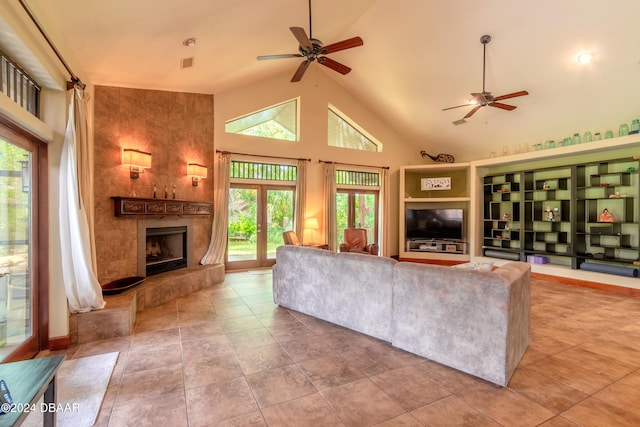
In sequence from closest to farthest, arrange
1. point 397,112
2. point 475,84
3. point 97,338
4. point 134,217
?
1. point 97,338
2. point 134,217
3. point 475,84
4. point 397,112

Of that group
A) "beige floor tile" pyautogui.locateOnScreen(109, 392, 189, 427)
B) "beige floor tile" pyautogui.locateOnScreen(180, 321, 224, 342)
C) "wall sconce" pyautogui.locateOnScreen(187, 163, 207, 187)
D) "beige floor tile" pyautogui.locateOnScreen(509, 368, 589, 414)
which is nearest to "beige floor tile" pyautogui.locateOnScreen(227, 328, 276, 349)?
"beige floor tile" pyautogui.locateOnScreen(180, 321, 224, 342)

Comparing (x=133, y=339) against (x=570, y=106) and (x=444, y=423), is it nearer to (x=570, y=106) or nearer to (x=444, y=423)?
(x=444, y=423)

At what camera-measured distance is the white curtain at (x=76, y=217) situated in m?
2.88

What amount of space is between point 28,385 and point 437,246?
8064mm

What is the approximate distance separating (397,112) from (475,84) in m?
2.13

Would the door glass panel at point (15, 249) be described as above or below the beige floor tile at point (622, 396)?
above

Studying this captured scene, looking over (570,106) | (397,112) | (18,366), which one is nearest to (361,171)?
(397,112)

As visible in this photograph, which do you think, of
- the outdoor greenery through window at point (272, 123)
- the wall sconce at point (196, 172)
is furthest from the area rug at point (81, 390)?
the outdoor greenery through window at point (272, 123)

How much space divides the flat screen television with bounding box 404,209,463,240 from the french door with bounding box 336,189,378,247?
0.93 metres

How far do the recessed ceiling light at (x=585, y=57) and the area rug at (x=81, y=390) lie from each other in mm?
7151

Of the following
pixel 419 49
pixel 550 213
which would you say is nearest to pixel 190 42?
pixel 419 49

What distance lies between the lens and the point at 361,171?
8055 millimetres

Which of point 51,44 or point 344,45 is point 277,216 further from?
point 51,44

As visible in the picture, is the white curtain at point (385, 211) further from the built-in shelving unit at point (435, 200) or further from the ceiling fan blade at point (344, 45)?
the ceiling fan blade at point (344, 45)
